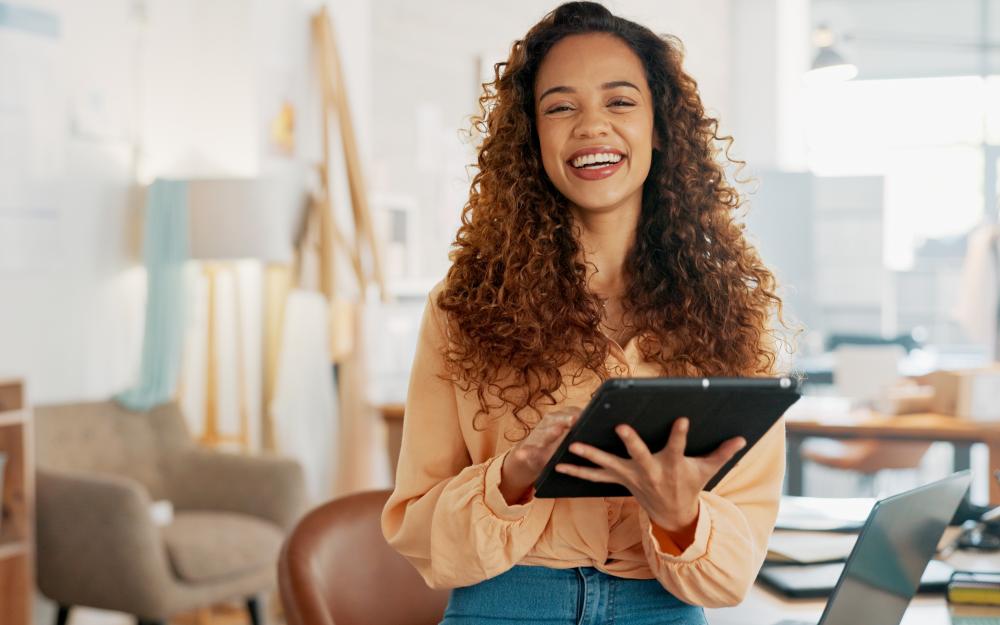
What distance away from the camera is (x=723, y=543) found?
51.3 inches

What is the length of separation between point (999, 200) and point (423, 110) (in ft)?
14.9

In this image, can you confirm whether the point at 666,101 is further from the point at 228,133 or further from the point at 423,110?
the point at 423,110

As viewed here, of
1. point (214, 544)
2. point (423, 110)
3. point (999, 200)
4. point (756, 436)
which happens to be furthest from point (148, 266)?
point (999, 200)

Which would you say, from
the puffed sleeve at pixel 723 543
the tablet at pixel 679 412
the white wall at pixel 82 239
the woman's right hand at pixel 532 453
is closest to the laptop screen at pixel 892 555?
the puffed sleeve at pixel 723 543

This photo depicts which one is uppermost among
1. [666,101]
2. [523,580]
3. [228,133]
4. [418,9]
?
[418,9]

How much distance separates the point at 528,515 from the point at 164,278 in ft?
10.7

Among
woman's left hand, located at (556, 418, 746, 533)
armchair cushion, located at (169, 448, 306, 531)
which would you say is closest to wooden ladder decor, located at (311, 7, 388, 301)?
armchair cushion, located at (169, 448, 306, 531)

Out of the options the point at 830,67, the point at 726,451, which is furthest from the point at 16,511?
the point at 830,67

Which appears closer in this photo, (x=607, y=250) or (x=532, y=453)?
(x=532, y=453)

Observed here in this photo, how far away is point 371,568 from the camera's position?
1.82 m

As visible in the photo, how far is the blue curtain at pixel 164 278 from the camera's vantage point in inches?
169

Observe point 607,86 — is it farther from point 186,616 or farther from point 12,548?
point 186,616

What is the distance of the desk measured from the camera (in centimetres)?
158

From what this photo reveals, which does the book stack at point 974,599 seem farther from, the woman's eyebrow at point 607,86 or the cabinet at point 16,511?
the cabinet at point 16,511
